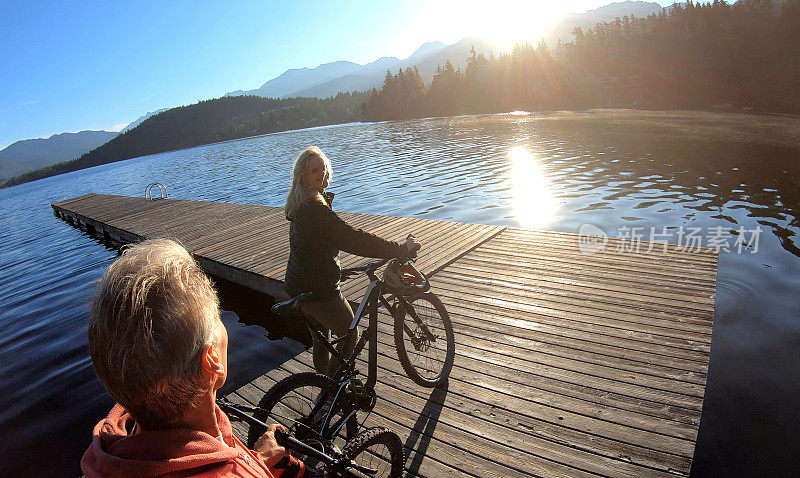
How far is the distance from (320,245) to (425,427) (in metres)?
2.05

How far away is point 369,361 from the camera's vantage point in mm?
4000

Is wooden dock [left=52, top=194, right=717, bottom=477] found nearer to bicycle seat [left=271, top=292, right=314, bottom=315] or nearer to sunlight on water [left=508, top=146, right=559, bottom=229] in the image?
bicycle seat [left=271, top=292, right=314, bottom=315]

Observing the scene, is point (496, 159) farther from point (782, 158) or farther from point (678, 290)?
A: point (678, 290)

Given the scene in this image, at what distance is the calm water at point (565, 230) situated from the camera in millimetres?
5746

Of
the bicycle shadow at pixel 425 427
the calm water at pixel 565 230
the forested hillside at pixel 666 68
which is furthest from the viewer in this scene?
the forested hillside at pixel 666 68

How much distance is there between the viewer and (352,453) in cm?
293

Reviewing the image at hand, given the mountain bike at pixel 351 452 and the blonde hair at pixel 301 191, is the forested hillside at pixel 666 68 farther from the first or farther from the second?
the mountain bike at pixel 351 452

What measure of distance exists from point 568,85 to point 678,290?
252 feet

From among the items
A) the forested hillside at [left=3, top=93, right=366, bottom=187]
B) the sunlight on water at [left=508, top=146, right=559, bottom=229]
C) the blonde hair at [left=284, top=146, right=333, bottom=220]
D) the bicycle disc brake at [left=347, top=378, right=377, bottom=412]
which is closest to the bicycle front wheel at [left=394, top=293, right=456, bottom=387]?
the bicycle disc brake at [left=347, top=378, right=377, bottom=412]

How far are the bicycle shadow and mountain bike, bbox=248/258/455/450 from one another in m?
0.13

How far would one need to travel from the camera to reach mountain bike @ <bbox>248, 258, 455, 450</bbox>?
10.3ft

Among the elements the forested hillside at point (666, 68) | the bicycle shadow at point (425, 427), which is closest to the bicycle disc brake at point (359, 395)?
the bicycle shadow at point (425, 427)

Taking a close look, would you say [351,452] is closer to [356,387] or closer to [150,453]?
[356,387]

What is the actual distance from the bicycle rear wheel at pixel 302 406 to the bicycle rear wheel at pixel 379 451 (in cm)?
15
